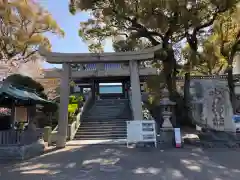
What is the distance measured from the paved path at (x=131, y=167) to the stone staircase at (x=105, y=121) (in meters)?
5.23

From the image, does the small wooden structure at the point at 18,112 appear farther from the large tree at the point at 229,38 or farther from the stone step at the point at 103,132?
the large tree at the point at 229,38

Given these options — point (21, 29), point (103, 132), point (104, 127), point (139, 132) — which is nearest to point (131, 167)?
point (139, 132)

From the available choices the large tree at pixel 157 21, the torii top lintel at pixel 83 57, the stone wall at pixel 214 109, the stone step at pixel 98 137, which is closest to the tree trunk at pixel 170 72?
the large tree at pixel 157 21

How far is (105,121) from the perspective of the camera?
17297mm

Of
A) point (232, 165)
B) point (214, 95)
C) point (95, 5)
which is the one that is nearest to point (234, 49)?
point (214, 95)

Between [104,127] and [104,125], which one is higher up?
[104,125]

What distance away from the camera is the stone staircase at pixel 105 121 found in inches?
595

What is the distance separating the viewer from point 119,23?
52.4ft

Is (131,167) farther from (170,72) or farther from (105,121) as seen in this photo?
(170,72)

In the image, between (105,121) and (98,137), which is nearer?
(98,137)

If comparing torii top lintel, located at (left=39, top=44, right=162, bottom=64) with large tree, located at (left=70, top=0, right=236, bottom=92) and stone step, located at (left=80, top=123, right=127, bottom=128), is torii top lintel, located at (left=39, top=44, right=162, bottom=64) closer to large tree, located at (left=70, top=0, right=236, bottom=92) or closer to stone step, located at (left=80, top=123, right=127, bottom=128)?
large tree, located at (left=70, top=0, right=236, bottom=92)

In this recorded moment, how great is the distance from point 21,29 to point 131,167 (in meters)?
19.3

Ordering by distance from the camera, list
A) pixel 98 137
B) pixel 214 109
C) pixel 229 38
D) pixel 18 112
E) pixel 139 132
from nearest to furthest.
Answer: pixel 18 112, pixel 139 132, pixel 214 109, pixel 98 137, pixel 229 38

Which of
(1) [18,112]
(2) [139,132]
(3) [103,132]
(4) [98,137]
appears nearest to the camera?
(1) [18,112]
